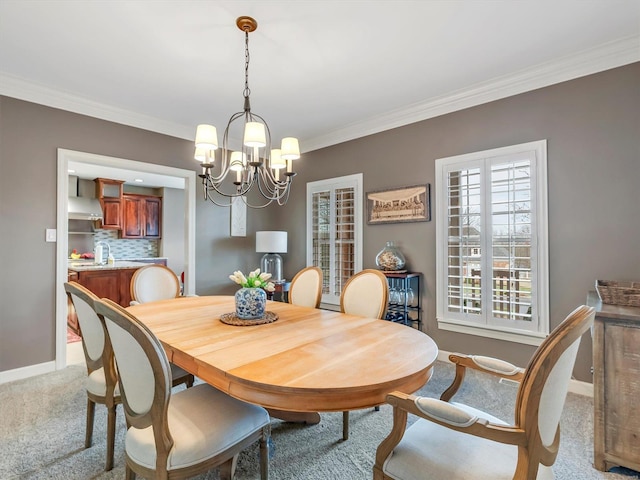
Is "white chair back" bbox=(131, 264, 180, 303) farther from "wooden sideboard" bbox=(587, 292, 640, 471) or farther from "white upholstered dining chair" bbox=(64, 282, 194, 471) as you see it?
"wooden sideboard" bbox=(587, 292, 640, 471)

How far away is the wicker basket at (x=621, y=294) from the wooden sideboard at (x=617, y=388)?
0.19 metres

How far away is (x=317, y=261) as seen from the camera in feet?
13.9

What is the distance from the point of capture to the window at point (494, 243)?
262 centimetres

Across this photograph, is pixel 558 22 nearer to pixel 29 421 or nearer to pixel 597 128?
pixel 597 128

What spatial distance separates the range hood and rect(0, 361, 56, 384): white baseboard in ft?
12.1

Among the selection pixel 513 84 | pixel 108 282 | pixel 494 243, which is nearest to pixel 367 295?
pixel 494 243

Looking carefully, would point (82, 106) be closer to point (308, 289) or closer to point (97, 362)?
point (97, 362)

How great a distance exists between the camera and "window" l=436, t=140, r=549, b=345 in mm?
2623

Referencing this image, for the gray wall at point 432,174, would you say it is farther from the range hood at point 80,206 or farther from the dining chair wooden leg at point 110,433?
the range hood at point 80,206

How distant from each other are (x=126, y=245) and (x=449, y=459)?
7.52 m

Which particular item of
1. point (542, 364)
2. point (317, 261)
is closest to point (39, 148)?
point (317, 261)

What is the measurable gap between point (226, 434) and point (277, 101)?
2874 mm

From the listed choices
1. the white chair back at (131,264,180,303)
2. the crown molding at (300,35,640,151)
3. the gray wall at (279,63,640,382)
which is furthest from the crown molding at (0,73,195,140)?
the gray wall at (279,63,640,382)

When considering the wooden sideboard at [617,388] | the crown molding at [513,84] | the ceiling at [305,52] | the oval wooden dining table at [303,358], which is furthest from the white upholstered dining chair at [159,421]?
the crown molding at [513,84]
